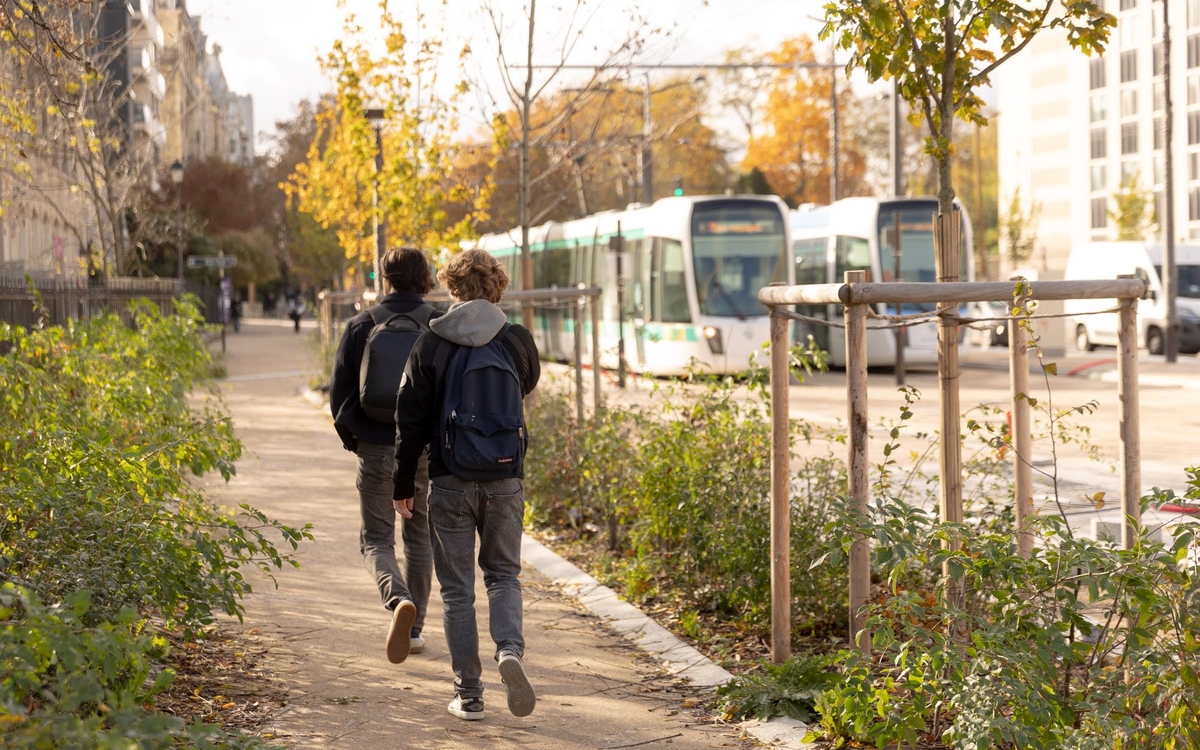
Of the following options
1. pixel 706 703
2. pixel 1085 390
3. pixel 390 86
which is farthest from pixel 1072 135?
pixel 706 703

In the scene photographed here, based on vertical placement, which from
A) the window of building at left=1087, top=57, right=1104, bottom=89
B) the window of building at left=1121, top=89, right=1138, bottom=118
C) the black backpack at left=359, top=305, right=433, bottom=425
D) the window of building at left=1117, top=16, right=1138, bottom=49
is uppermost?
the window of building at left=1117, top=16, right=1138, bottom=49

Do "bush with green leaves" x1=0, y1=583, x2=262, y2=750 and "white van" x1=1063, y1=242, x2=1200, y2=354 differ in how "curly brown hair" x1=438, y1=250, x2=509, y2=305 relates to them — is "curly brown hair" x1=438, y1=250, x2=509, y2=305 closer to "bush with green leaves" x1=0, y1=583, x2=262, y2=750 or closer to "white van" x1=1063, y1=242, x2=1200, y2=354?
"bush with green leaves" x1=0, y1=583, x2=262, y2=750

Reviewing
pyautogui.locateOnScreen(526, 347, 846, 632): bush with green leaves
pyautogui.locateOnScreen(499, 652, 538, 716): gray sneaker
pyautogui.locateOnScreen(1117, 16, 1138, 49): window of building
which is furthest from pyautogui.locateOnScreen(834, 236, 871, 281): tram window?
pyautogui.locateOnScreen(1117, 16, 1138, 49): window of building

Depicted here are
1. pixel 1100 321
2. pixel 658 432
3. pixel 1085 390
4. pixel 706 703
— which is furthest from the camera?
pixel 1100 321

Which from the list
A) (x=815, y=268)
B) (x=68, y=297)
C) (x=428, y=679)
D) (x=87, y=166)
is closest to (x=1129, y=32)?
(x=815, y=268)

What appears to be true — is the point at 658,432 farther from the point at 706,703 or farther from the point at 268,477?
the point at 268,477

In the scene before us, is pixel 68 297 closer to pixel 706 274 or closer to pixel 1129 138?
pixel 706 274

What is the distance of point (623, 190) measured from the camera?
218 ft

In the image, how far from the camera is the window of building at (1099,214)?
274 feet

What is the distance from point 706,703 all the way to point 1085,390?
1968 centimetres

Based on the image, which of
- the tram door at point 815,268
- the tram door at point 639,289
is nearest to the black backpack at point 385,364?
the tram door at point 639,289

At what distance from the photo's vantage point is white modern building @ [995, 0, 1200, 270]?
74812 mm

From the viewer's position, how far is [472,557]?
18.8 ft

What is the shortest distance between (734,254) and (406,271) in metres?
19.6
